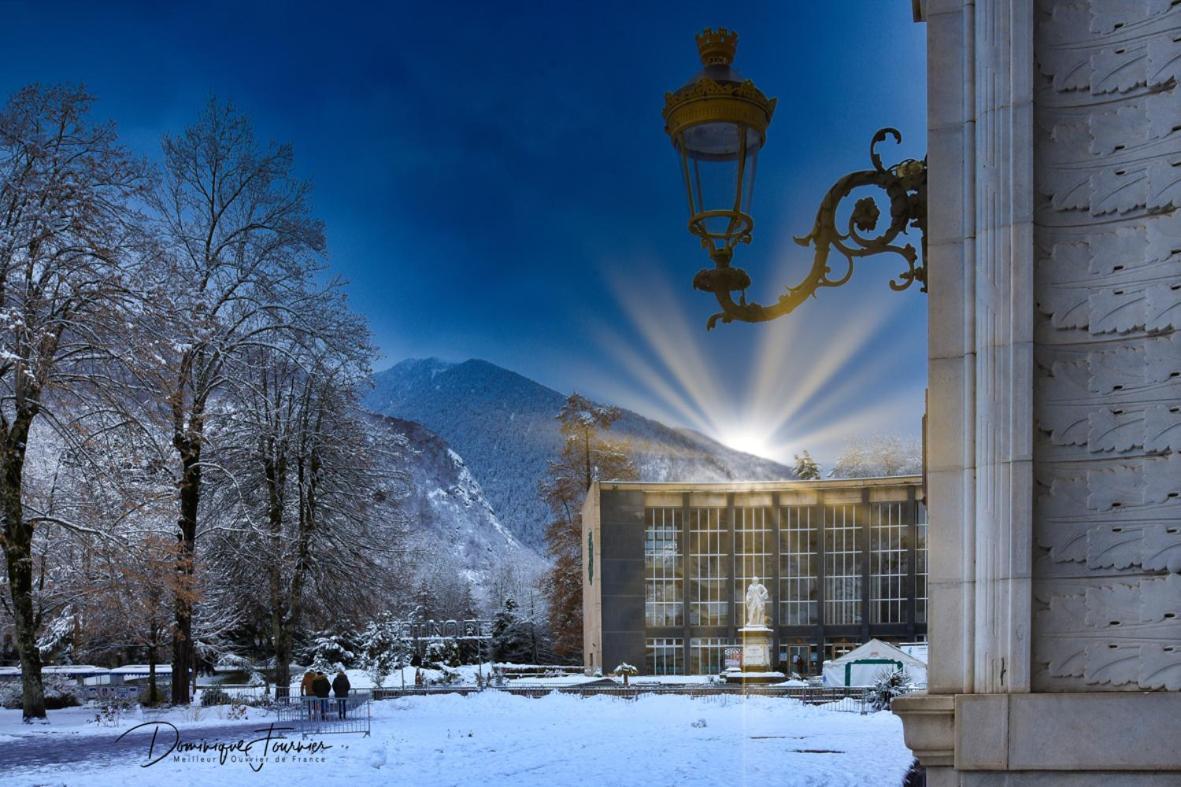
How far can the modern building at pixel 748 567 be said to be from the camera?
6638 centimetres

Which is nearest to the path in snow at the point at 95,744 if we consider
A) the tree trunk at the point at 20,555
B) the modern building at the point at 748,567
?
the tree trunk at the point at 20,555

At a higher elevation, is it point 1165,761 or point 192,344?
point 192,344

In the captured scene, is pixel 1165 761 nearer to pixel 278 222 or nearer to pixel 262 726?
pixel 262 726

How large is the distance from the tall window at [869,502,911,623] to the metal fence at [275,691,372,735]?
41102 mm

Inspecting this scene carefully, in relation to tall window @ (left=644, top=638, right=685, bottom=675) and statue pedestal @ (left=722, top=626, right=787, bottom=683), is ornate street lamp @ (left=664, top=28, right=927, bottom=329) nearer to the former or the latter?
statue pedestal @ (left=722, top=626, right=787, bottom=683)

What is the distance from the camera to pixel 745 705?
34.0 metres

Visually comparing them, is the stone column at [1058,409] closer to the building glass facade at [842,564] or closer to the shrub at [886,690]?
the shrub at [886,690]

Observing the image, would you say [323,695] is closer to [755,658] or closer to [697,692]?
[697,692]

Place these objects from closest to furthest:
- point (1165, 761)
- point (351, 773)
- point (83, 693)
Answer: point (1165, 761), point (351, 773), point (83, 693)

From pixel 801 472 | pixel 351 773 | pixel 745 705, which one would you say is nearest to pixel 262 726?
pixel 351 773

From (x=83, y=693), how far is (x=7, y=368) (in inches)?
516

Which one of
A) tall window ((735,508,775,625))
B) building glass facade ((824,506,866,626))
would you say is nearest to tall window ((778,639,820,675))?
tall window ((735,508,775,625))

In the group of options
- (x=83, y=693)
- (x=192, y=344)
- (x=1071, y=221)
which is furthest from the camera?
(x=83, y=693)

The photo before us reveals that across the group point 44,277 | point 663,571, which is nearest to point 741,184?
point 44,277
